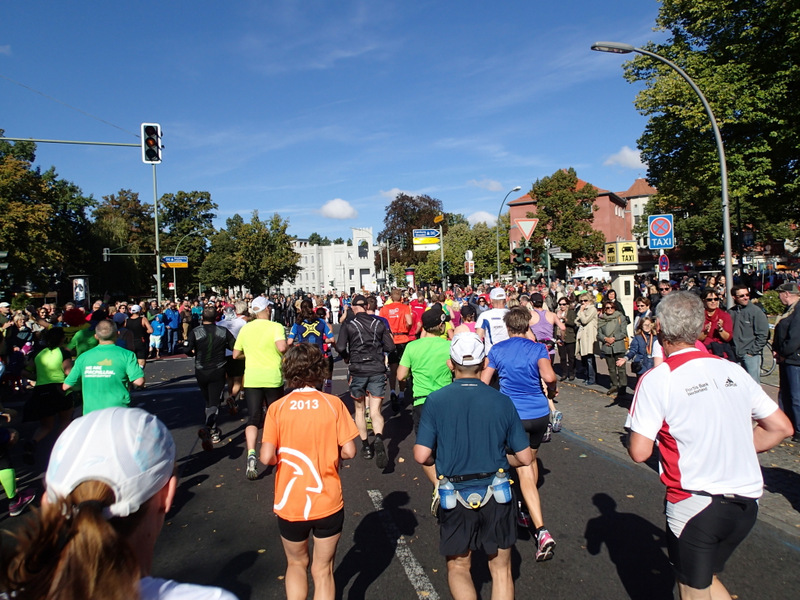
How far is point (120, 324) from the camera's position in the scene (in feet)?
40.2

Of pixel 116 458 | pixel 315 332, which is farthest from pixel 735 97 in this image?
pixel 116 458

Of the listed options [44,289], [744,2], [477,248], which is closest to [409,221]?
[477,248]

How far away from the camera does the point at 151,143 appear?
14680 millimetres

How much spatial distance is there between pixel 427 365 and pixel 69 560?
183 inches

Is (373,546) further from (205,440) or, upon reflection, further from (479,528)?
(205,440)

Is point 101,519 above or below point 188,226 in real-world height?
below

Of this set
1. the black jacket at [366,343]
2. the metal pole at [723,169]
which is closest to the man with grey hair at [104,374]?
the black jacket at [366,343]

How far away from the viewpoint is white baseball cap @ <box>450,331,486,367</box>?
3490 millimetres

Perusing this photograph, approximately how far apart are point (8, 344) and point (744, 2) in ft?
83.8

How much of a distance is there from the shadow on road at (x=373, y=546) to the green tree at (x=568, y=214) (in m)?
62.2

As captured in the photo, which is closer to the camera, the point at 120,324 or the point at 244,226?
the point at 120,324

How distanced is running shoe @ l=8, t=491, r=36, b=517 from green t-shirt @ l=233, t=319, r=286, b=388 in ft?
7.70

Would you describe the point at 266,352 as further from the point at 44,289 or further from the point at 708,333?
the point at 44,289

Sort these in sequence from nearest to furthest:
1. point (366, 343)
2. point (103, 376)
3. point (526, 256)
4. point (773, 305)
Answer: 1. point (103, 376)
2. point (366, 343)
3. point (526, 256)
4. point (773, 305)
